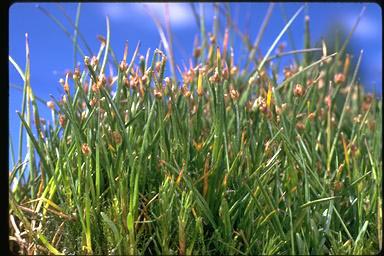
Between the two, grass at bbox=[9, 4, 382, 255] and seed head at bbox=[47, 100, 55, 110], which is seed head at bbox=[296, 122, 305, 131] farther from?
seed head at bbox=[47, 100, 55, 110]

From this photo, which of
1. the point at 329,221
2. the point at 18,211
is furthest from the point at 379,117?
the point at 18,211

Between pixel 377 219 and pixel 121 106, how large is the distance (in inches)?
28.4

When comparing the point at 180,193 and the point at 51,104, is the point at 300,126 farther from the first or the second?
the point at 51,104

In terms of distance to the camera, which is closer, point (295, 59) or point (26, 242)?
point (26, 242)

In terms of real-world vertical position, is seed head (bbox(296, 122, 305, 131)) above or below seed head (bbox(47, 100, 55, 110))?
below

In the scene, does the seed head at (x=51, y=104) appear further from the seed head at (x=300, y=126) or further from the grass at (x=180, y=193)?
the seed head at (x=300, y=126)

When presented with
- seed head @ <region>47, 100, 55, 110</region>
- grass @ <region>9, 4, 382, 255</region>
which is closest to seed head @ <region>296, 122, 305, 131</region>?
grass @ <region>9, 4, 382, 255</region>

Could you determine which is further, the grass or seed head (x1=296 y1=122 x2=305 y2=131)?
seed head (x1=296 y1=122 x2=305 y2=131)

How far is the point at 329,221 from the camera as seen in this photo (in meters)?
1.33

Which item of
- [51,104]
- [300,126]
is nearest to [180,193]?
[300,126]

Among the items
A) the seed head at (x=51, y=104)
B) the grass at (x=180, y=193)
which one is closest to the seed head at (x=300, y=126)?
the grass at (x=180, y=193)

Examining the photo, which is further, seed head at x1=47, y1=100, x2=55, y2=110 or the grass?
seed head at x1=47, y1=100, x2=55, y2=110
